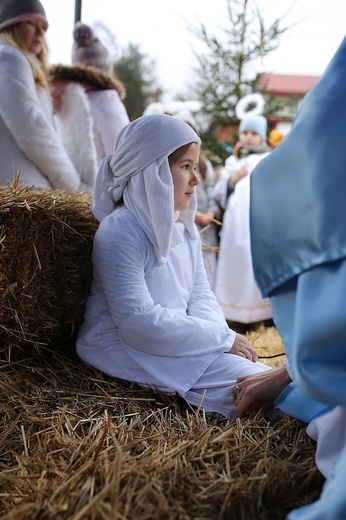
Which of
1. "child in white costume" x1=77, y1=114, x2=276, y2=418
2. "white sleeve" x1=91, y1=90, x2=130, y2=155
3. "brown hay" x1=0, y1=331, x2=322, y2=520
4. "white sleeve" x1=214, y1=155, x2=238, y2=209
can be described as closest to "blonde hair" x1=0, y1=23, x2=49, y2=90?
"white sleeve" x1=91, y1=90, x2=130, y2=155

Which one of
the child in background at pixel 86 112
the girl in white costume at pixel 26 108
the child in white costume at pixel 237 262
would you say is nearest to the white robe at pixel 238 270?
the child in white costume at pixel 237 262

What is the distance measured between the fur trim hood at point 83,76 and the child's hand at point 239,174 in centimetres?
158

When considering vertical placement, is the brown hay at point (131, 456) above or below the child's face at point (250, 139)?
above

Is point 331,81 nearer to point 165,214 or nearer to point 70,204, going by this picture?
point 165,214

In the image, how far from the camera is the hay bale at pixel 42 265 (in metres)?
2.08

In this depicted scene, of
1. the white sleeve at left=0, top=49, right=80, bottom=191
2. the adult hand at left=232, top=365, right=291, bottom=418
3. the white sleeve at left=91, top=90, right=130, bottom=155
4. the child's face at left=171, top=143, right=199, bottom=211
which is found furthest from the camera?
the white sleeve at left=91, top=90, right=130, bottom=155

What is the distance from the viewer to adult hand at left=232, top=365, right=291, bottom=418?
169cm

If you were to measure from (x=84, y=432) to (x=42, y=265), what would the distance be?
75 cm

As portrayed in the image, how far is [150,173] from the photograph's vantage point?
2.18 meters

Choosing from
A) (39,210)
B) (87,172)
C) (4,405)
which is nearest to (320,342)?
(4,405)

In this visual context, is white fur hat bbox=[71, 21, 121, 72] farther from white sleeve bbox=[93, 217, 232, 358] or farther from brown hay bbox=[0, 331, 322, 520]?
brown hay bbox=[0, 331, 322, 520]

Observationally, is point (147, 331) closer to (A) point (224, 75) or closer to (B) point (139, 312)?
(B) point (139, 312)

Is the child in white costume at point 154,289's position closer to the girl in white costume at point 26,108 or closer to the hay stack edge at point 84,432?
the hay stack edge at point 84,432

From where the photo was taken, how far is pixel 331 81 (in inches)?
46.6
